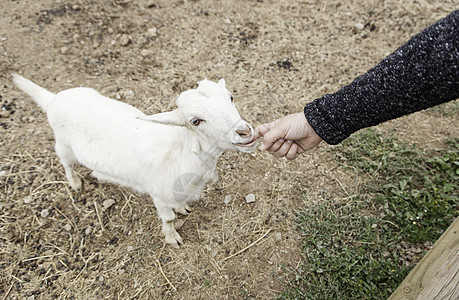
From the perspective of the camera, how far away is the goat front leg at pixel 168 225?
8.98 feet

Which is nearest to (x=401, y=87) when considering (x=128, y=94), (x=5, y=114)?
(x=128, y=94)

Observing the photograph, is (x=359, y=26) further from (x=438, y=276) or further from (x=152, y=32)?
(x=438, y=276)

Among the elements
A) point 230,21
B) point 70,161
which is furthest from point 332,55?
point 70,161

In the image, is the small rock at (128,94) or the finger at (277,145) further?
the small rock at (128,94)

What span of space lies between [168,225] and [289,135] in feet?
5.16

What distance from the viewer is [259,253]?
2.88 m

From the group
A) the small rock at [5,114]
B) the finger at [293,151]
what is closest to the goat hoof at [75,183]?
the small rock at [5,114]

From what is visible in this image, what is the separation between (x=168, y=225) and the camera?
2893mm

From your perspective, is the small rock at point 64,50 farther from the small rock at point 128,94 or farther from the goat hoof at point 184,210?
the goat hoof at point 184,210

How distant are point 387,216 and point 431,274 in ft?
4.43

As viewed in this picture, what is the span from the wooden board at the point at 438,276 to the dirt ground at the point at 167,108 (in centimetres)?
123

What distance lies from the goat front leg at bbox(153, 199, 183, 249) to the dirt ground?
9cm

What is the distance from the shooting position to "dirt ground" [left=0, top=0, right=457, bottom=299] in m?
2.83

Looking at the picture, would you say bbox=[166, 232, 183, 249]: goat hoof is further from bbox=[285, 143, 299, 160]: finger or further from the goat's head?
bbox=[285, 143, 299, 160]: finger
